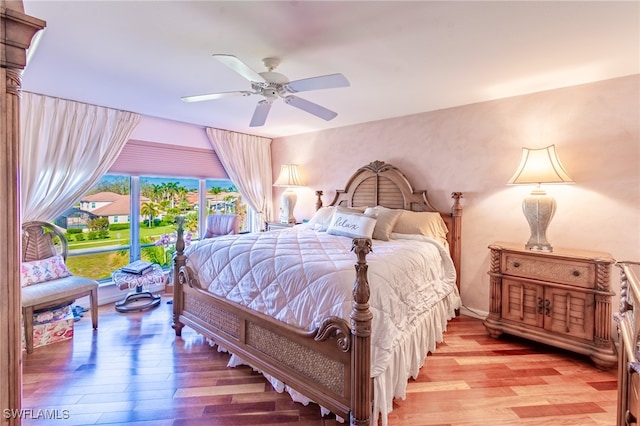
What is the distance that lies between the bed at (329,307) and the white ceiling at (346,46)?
134cm

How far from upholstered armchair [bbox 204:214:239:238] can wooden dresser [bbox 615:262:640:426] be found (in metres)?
3.88

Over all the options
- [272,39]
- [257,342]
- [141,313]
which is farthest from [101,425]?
[272,39]

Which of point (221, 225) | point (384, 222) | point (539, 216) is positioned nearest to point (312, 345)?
point (384, 222)

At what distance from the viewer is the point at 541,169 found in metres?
2.60

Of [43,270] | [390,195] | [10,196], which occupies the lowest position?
[43,270]

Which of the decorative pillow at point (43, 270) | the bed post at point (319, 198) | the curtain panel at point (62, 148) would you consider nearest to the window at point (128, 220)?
the curtain panel at point (62, 148)

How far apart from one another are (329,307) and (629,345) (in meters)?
1.27

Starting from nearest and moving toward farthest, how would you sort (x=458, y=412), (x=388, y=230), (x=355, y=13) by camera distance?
(x=355, y=13) < (x=458, y=412) < (x=388, y=230)

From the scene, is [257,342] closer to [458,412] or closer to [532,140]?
[458,412]

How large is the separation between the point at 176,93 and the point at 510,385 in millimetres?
3850

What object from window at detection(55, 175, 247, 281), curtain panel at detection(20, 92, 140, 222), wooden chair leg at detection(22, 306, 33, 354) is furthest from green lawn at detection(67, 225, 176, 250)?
wooden chair leg at detection(22, 306, 33, 354)

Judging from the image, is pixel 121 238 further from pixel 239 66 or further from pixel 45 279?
pixel 239 66

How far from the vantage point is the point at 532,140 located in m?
2.93

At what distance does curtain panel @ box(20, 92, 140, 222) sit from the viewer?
3029 mm
